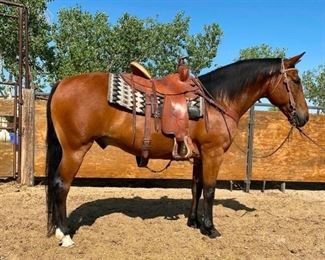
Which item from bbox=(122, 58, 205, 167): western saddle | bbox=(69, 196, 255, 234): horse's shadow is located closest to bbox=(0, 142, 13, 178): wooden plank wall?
bbox=(69, 196, 255, 234): horse's shadow

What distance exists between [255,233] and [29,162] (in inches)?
156

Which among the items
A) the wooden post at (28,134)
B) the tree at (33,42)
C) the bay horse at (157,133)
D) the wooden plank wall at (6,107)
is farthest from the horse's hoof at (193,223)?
the tree at (33,42)

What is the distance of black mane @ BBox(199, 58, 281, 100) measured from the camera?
172 inches

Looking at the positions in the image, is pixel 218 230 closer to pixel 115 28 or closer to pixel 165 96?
pixel 165 96

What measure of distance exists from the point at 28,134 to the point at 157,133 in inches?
130

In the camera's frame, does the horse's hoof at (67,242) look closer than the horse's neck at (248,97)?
Yes

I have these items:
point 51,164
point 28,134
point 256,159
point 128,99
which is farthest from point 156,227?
point 256,159

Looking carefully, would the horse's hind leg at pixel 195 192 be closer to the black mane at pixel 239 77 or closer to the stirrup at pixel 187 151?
the stirrup at pixel 187 151

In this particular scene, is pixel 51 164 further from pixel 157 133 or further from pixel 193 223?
pixel 193 223

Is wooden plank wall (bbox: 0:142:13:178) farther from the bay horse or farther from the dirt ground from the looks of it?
the bay horse

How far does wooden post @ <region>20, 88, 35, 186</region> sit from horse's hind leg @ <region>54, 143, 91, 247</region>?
2.83 metres

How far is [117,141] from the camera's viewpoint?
4.05 m

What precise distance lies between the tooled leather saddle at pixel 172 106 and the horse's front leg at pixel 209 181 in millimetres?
163

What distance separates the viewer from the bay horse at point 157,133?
12.7 ft
